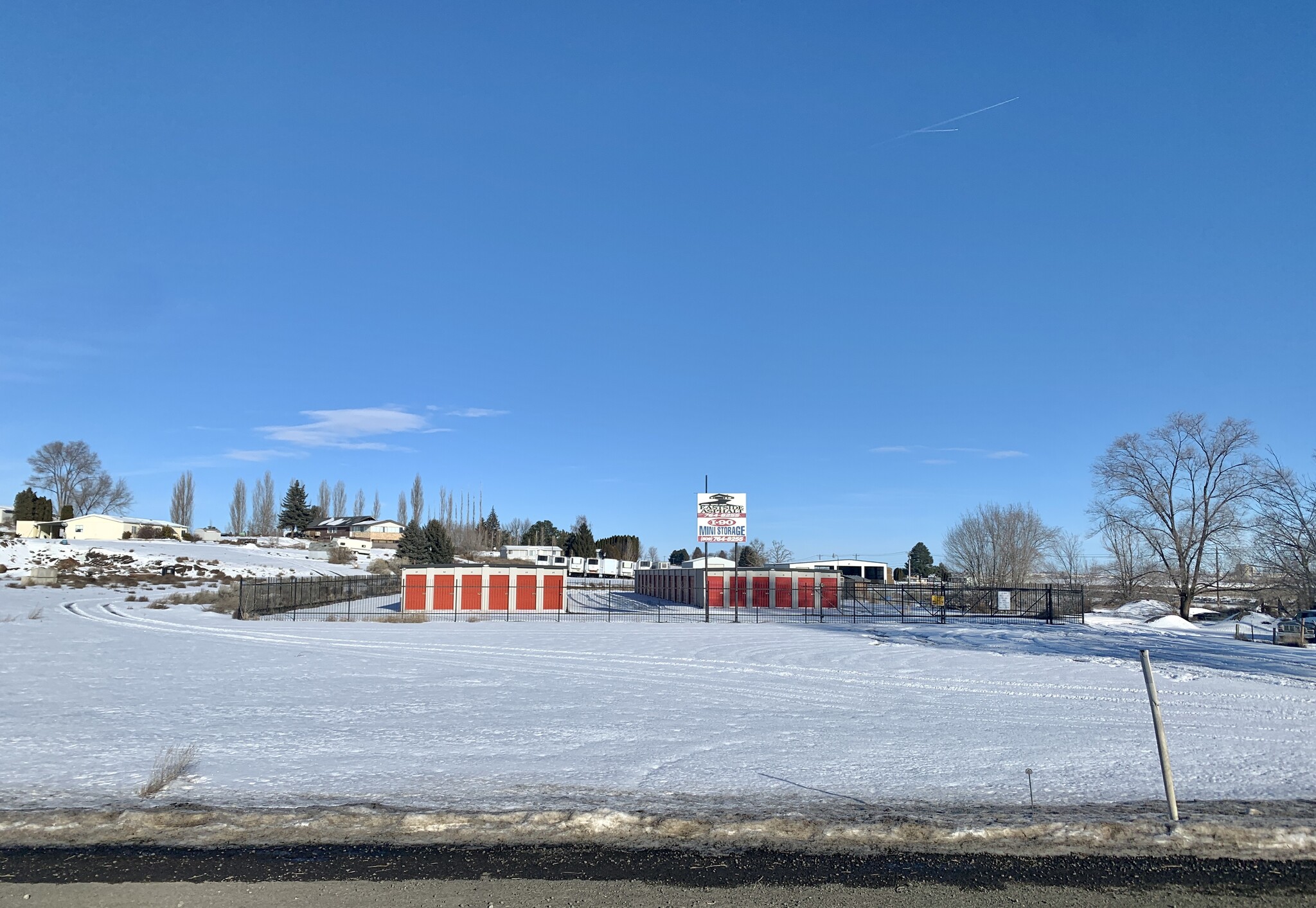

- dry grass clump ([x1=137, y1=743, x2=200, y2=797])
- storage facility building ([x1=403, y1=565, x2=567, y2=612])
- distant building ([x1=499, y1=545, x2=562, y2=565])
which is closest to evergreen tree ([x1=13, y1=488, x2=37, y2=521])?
distant building ([x1=499, y1=545, x2=562, y2=565])

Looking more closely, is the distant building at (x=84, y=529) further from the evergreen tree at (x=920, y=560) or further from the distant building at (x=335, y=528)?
the evergreen tree at (x=920, y=560)

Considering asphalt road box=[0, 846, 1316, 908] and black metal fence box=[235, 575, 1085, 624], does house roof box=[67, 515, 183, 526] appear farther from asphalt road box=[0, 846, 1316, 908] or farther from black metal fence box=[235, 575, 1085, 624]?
asphalt road box=[0, 846, 1316, 908]

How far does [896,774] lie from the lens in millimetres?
9383

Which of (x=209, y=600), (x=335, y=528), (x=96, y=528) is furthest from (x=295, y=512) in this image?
(x=209, y=600)

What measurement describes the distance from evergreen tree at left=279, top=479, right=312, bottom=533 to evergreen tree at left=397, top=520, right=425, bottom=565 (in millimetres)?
38534

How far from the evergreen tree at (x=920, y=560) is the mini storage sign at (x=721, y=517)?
12135 centimetres

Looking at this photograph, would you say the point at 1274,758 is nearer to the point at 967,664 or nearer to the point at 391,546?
the point at 967,664

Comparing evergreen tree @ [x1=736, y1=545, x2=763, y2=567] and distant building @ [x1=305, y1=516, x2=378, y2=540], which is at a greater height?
distant building @ [x1=305, y1=516, x2=378, y2=540]

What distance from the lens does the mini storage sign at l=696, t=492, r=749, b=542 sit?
151 feet

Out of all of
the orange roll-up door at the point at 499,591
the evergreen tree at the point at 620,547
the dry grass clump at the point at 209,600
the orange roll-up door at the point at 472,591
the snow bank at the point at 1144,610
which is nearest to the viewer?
the dry grass clump at the point at 209,600

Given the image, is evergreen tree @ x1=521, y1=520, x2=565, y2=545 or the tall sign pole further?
evergreen tree @ x1=521, y1=520, x2=565, y2=545

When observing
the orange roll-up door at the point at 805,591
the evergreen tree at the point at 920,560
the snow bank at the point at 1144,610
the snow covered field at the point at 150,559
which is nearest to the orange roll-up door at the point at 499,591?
the orange roll-up door at the point at 805,591

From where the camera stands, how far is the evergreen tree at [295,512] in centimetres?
13375

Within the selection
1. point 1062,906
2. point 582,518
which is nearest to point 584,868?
point 1062,906
